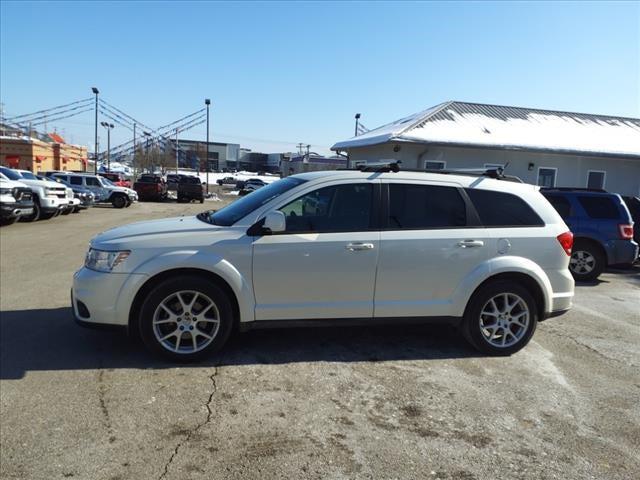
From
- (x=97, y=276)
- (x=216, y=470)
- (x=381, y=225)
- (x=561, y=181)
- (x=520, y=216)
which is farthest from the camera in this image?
(x=561, y=181)

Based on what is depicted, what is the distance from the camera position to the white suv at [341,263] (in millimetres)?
4230

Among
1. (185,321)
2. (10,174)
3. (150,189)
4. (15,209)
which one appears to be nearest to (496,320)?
(185,321)

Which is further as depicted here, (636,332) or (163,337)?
(636,332)

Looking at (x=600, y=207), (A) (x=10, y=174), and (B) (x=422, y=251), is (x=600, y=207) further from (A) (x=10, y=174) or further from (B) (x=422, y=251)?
(A) (x=10, y=174)

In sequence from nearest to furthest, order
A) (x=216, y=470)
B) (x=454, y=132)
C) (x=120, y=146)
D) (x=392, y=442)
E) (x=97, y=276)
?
(x=216, y=470) → (x=392, y=442) → (x=97, y=276) → (x=454, y=132) → (x=120, y=146)

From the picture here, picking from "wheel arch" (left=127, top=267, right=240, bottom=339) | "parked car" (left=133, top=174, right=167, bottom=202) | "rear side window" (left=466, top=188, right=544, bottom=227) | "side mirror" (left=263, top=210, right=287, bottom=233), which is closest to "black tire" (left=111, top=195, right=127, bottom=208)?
"parked car" (left=133, top=174, right=167, bottom=202)

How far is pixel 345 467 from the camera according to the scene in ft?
9.54

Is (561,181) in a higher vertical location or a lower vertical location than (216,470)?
higher

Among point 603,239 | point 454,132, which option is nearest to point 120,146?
point 454,132

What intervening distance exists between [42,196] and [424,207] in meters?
16.1

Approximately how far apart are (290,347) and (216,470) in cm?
197

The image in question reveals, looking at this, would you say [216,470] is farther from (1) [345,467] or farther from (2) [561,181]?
(2) [561,181]

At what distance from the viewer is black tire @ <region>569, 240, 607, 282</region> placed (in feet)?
29.7

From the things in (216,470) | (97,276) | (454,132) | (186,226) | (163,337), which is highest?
(454,132)
